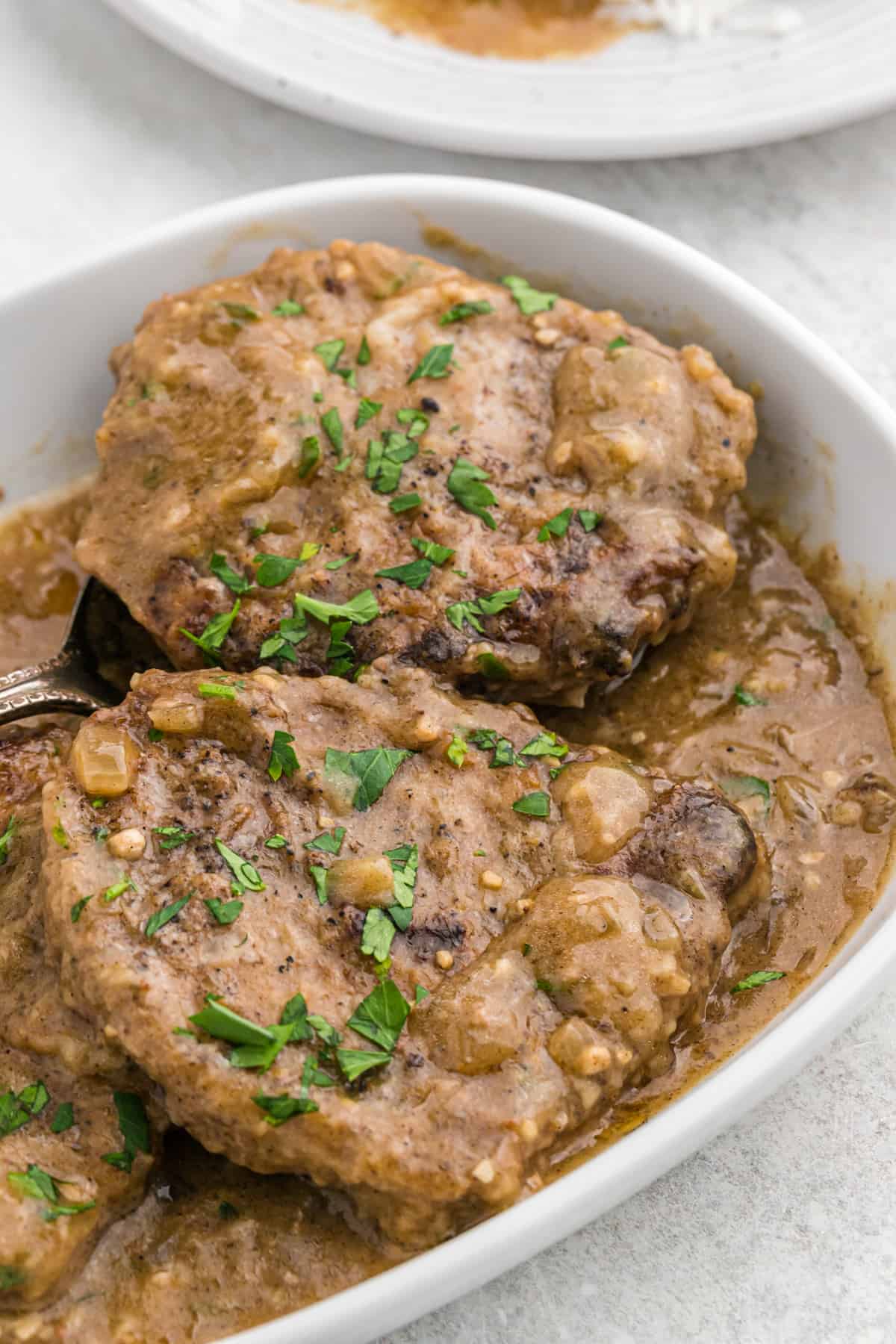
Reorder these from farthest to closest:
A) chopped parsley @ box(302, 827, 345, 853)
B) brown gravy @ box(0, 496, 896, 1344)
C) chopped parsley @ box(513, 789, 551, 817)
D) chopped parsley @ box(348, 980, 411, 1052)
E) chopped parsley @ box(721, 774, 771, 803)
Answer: chopped parsley @ box(721, 774, 771, 803) → chopped parsley @ box(513, 789, 551, 817) → chopped parsley @ box(302, 827, 345, 853) → brown gravy @ box(0, 496, 896, 1344) → chopped parsley @ box(348, 980, 411, 1052)

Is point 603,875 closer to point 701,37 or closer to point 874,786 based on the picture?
point 874,786

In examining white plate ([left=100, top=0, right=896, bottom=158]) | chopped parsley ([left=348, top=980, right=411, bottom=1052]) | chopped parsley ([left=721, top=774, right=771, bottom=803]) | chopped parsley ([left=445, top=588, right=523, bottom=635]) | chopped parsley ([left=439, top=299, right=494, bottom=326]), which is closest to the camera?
chopped parsley ([left=348, top=980, right=411, bottom=1052])

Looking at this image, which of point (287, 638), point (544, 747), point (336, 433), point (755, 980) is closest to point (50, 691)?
point (287, 638)

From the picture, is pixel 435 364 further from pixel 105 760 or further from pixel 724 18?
pixel 724 18

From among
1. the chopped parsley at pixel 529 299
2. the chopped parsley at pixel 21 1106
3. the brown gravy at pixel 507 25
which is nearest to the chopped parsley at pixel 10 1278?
the chopped parsley at pixel 21 1106

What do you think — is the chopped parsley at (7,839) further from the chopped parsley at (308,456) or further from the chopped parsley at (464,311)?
the chopped parsley at (464,311)

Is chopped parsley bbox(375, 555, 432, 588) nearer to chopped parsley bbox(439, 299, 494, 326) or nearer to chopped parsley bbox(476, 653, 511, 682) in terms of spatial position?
chopped parsley bbox(476, 653, 511, 682)

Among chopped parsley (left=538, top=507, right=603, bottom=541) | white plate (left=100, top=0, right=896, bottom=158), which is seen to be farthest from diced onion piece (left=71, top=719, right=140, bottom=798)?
white plate (left=100, top=0, right=896, bottom=158)
